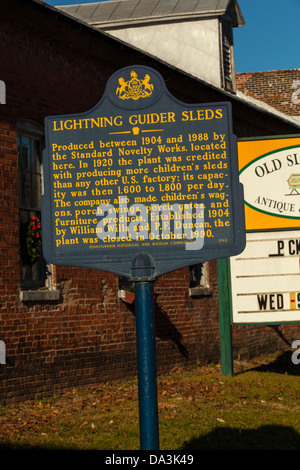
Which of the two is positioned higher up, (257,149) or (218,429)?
(257,149)

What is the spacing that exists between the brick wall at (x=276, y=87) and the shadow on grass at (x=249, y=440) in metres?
26.7

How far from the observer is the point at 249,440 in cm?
925

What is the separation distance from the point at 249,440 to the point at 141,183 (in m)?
4.03

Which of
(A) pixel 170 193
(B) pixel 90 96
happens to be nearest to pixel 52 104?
(B) pixel 90 96

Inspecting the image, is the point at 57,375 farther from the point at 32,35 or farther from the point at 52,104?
the point at 32,35

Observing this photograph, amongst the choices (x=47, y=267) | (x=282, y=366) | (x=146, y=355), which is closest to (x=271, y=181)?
(x=47, y=267)

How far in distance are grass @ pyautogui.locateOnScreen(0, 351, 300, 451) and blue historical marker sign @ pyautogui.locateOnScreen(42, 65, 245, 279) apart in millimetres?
3102

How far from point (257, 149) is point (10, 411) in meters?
6.46

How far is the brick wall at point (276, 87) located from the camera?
35.0 metres

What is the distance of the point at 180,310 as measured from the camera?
17406mm

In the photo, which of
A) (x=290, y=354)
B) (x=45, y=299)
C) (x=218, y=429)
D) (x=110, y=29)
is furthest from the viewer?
(x=110, y=29)

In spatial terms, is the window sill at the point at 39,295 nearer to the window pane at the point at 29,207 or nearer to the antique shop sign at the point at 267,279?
the window pane at the point at 29,207

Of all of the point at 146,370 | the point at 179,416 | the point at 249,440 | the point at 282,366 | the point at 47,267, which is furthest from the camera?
the point at 282,366

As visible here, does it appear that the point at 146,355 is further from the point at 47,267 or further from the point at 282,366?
the point at 282,366
